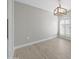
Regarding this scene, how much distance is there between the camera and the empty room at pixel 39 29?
11.1ft

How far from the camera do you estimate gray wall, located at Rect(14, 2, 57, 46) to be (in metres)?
4.21

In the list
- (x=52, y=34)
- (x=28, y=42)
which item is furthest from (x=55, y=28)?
(x=28, y=42)

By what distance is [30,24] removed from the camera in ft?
16.3

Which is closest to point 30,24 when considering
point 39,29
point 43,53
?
point 39,29

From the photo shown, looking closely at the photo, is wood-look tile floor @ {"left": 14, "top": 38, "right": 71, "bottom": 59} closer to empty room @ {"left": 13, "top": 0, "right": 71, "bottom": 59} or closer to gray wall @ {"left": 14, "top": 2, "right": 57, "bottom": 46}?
empty room @ {"left": 13, "top": 0, "right": 71, "bottom": 59}

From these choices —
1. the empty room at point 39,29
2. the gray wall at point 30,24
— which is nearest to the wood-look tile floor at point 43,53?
the empty room at point 39,29

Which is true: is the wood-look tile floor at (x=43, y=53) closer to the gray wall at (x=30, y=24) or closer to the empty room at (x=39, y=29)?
the empty room at (x=39, y=29)

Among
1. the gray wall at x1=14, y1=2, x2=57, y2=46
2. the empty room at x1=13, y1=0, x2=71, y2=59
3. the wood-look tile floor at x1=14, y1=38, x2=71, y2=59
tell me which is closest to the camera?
the wood-look tile floor at x1=14, y1=38, x2=71, y2=59

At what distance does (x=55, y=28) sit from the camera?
25.5ft

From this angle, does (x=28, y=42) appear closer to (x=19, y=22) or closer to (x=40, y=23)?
(x=19, y=22)

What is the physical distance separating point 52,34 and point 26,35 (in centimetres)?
324

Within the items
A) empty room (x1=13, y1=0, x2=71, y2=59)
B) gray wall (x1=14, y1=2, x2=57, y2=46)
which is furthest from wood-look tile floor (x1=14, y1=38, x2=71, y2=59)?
gray wall (x1=14, y1=2, x2=57, y2=46)
